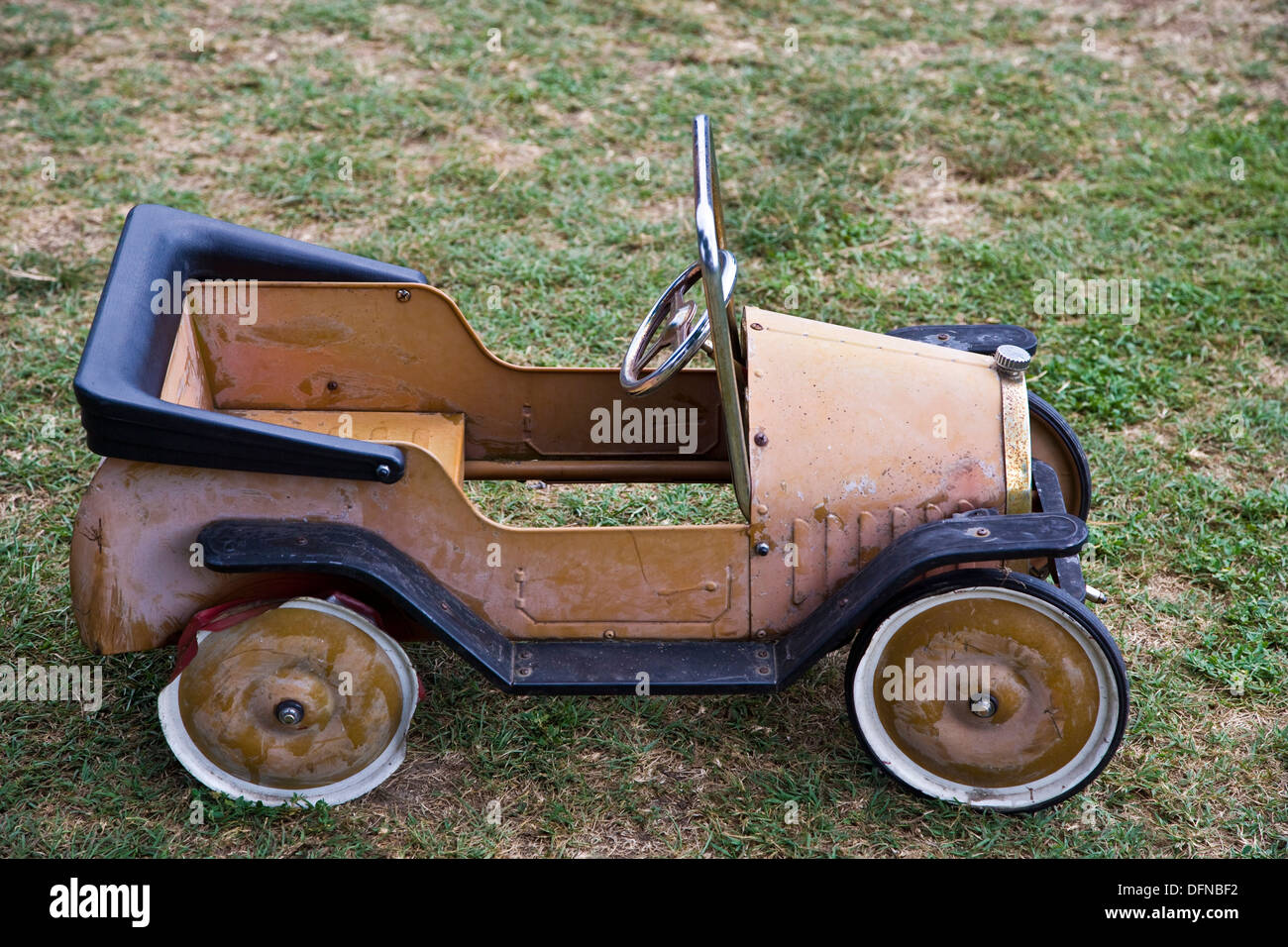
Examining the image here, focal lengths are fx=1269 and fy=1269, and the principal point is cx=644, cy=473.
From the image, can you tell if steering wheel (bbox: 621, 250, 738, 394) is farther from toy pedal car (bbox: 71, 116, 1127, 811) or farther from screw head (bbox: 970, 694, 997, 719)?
screw head (bbox: 970, 694, 997, 719)

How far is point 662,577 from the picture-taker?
293 centimetres

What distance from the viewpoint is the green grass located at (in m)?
3.11

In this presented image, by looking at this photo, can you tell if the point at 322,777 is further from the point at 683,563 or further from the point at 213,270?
the point at 213,270

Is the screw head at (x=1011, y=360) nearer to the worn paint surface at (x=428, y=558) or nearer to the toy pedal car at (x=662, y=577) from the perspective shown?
the toy pedal car at (x=662, y=577)

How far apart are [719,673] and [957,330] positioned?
1160 millimetres

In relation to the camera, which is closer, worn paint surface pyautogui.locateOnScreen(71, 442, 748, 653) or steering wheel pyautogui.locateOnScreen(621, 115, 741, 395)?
steering wheel pyautogui.locateOnScreen(621, 115, 741, 395)

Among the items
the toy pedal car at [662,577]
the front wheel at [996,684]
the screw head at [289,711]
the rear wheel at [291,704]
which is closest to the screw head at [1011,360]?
the toy pedal car at [662,577]

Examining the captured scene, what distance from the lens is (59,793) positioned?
3.09 m

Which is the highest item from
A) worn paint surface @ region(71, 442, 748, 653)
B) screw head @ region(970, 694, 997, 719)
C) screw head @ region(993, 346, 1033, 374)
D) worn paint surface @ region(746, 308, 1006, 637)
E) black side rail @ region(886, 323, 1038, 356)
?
screw head @ region(993, 346, 1033, 374)

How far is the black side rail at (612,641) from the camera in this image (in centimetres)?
277

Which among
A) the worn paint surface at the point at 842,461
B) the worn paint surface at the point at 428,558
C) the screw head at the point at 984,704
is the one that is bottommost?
the screw head at the point at 984,704

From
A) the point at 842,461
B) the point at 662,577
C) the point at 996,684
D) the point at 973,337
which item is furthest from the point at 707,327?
the point at 996,684

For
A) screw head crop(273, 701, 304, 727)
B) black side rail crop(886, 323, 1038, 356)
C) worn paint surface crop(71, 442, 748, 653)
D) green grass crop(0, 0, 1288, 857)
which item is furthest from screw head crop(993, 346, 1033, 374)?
screw head crop(273, 701, 304, 727)
